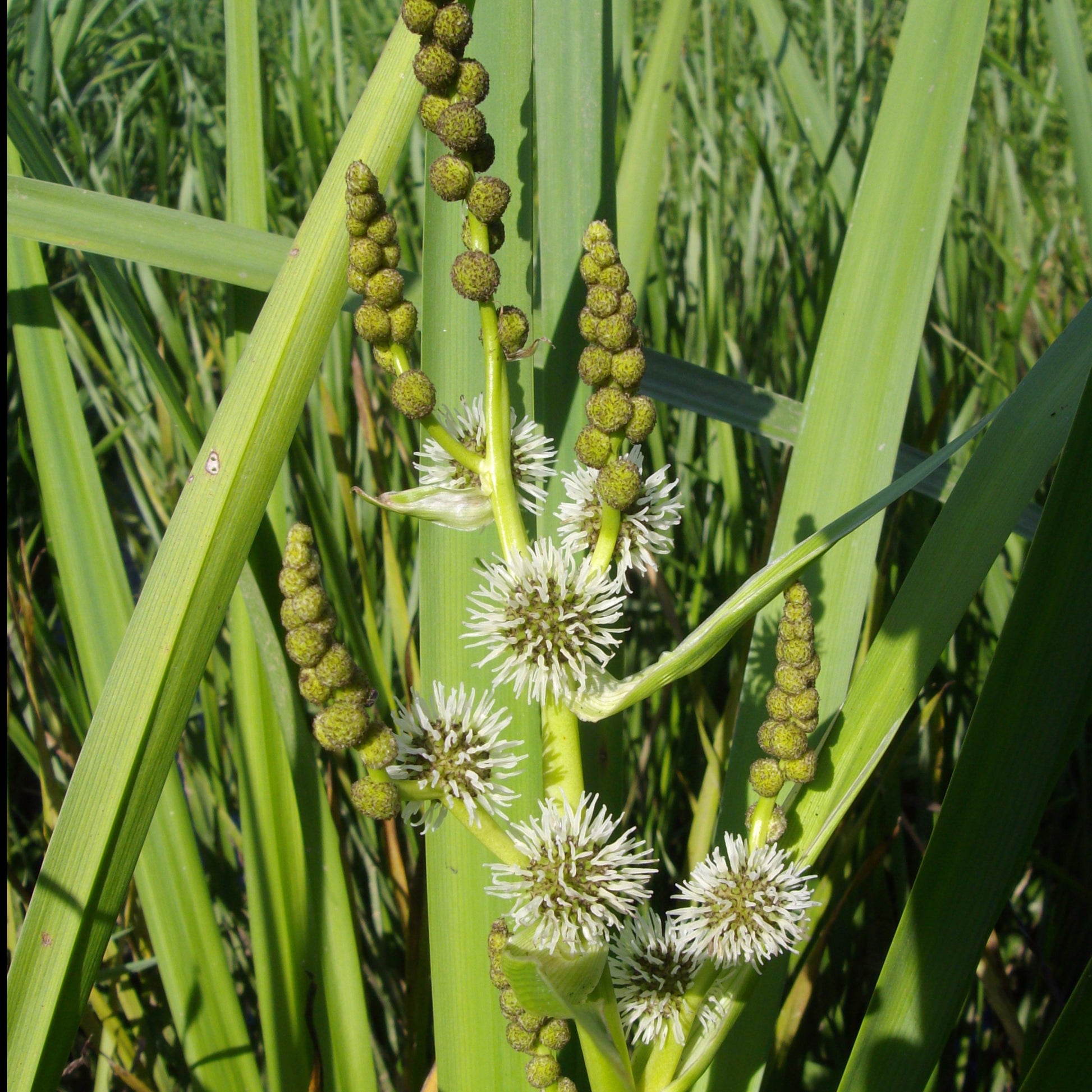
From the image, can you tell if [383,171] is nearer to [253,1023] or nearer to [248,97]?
[248,97]

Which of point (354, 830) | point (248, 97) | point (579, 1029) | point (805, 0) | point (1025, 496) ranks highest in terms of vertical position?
point (805, 0)

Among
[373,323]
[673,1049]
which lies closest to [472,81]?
[373,323]

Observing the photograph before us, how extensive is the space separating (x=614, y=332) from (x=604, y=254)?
0.23 feet

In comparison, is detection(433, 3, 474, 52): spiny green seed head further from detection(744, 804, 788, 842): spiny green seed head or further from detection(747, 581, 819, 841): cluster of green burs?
detection(744, 804, 788, 842): spiny green seed head

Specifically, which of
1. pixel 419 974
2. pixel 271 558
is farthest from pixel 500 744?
pixel 419 974

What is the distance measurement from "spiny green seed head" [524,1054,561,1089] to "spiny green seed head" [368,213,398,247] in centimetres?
84

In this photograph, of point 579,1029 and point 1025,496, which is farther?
point 1025,496

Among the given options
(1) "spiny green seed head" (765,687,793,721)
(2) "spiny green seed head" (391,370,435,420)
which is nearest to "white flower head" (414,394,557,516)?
(2) "spiny green seed head" (391,370,435,420)

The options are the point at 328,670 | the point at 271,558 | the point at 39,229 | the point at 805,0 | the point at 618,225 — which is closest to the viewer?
the point at 328,670

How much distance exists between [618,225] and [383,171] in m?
0.70

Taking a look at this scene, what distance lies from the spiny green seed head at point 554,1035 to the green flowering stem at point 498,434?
1.57ft

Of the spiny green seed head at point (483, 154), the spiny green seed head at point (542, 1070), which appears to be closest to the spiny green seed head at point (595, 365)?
the spiny green seed head at point (483, 154)

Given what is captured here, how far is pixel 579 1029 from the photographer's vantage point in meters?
0.88

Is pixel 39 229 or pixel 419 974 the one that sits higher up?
pixel 39 229
